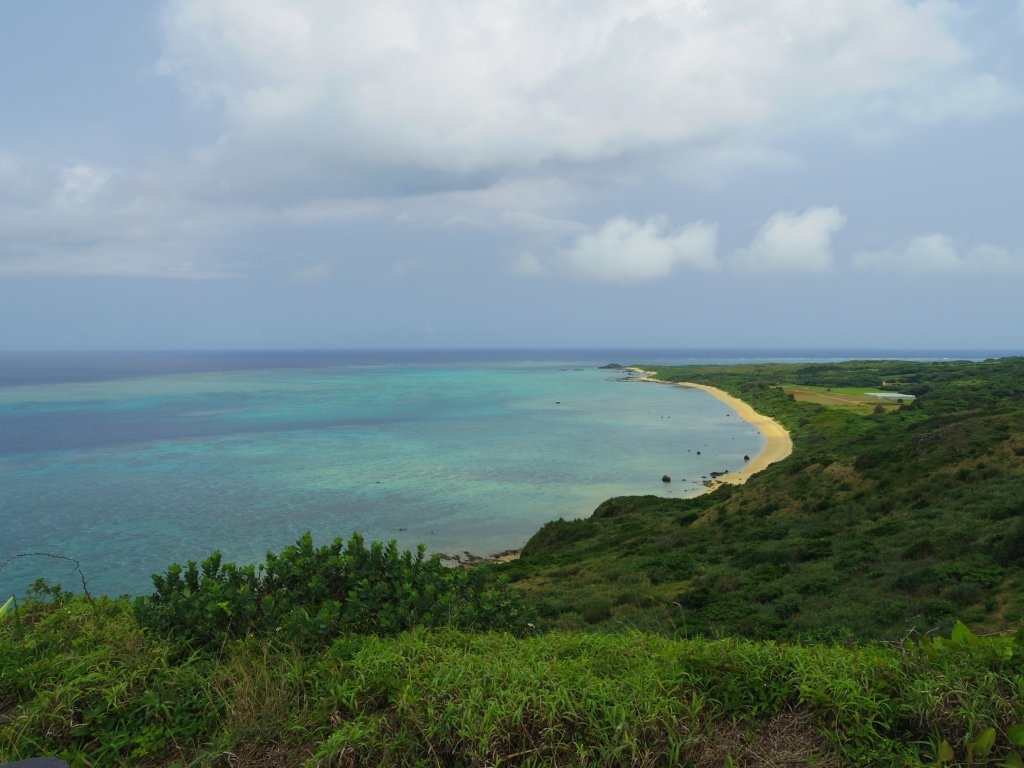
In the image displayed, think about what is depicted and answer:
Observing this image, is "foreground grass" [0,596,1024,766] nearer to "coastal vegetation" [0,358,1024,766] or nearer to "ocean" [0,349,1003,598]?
"coastal vegetation" [0,358,1024,766]

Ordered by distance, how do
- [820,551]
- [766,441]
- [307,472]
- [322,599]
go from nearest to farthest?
[322,599] → [820,551] → [307,472] → [766,441]

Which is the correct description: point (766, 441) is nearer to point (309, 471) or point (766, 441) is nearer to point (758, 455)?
point (758, 455)

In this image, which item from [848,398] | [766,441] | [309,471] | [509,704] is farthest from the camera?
[848,398]

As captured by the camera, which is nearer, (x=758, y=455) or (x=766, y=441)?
(x=758, y=455)

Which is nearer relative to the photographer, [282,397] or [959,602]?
[959,602]

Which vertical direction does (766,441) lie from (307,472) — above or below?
above

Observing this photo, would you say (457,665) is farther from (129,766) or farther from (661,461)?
(661,461)

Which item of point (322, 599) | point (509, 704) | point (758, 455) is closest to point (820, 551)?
point (322, 599)

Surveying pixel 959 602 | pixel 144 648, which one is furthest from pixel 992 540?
pixel 144 648
